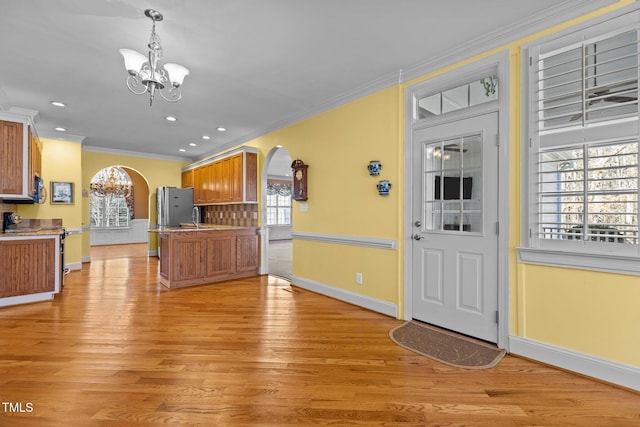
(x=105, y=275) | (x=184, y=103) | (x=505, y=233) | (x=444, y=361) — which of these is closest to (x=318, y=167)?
(x=184, y=103)

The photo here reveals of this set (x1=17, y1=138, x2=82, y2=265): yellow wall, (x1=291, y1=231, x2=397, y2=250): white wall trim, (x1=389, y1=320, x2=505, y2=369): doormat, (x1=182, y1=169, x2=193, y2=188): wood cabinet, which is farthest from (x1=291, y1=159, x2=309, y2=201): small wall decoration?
(x1=17, y1=138, x2=82, y2=265): yellow wall

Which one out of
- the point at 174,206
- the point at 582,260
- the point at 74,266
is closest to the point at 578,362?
the point at 582,260

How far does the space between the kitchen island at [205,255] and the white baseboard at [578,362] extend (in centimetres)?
406

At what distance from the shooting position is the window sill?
1.97 meters

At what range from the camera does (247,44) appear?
2637 mm

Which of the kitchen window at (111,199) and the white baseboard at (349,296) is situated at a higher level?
the kitchen window at (111,199)

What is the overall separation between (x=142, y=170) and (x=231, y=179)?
319cm

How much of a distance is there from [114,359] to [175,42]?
2.61 meters

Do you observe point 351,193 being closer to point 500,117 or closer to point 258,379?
point 500,117

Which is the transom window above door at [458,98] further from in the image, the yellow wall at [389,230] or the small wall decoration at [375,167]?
the small wall decoration at [375,167]

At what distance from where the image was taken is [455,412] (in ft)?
5.82

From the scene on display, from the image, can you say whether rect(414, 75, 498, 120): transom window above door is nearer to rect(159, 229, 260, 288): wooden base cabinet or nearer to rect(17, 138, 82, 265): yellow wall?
rect(159, 229, 260, 288): wooden base cabinet

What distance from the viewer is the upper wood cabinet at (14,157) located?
379cm

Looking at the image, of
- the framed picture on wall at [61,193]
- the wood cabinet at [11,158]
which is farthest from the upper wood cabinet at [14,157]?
the framed picture on wall at [61,193]
